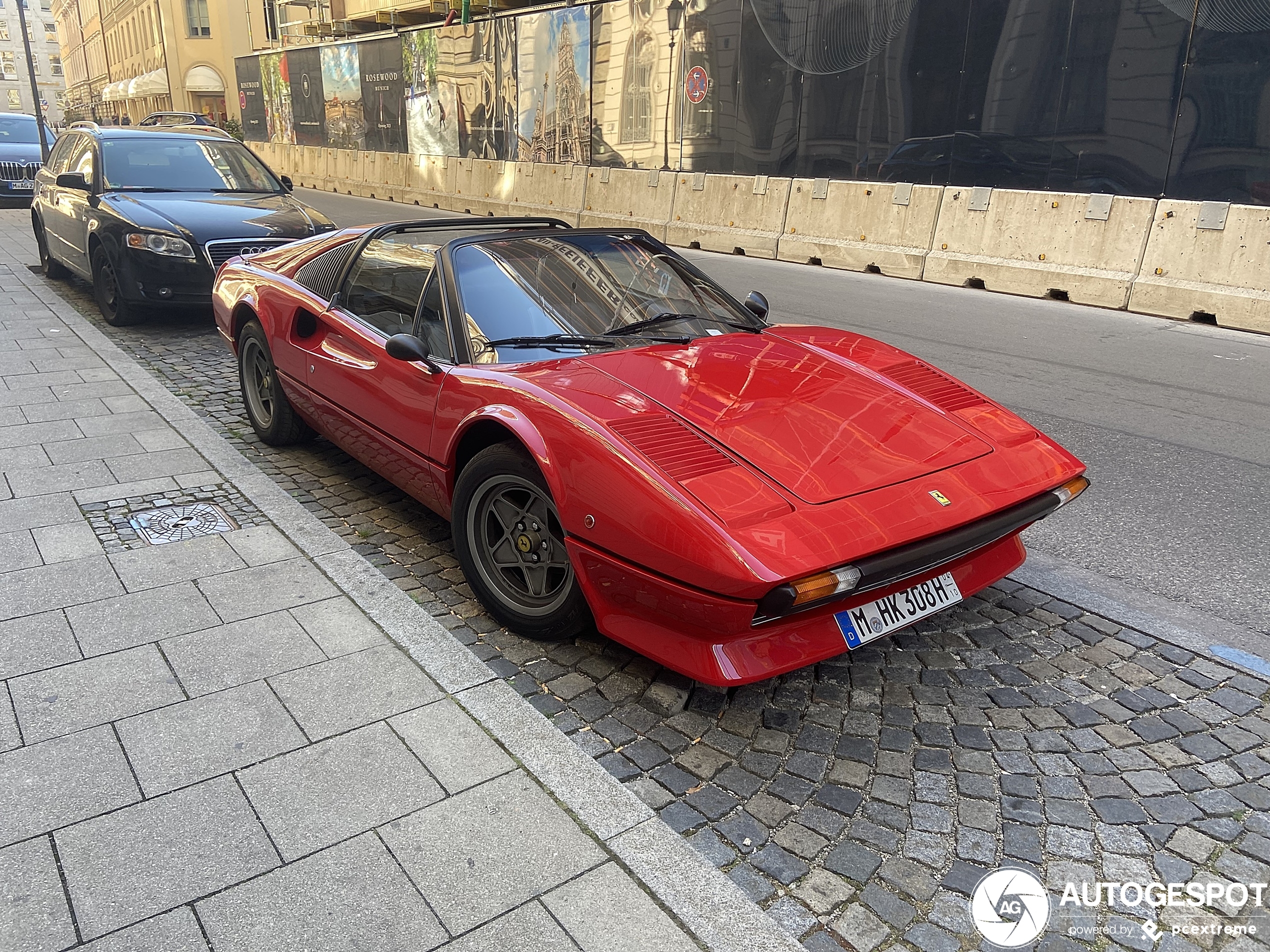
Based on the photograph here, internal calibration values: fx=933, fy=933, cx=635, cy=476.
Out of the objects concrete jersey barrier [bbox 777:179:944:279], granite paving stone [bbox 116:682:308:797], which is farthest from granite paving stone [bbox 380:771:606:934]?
concrete jersey barrier [bbox 777:179:944:279]

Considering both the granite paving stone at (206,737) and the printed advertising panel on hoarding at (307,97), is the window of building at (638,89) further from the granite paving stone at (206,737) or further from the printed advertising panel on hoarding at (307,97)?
the granite paving stone at (206,737)

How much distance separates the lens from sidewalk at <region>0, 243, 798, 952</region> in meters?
2.12

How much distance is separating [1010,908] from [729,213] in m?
13.2

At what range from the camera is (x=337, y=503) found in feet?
15.3

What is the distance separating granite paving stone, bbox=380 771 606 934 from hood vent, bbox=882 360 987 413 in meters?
2.03

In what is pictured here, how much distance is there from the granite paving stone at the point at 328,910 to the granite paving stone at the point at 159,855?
0.07 metres

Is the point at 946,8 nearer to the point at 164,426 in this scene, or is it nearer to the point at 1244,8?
the point at 1244,8

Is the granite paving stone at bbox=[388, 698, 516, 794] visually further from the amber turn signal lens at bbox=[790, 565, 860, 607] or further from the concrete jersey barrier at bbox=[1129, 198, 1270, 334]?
the concrete jersey barrier at bbox=[1129, 198, 1270, 334]

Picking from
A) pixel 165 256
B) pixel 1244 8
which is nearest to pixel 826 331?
pixel 165 256

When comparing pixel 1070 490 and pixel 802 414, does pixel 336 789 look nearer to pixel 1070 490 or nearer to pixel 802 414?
pixel 802 414

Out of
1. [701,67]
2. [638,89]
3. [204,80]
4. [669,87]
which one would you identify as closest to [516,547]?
[701,67]

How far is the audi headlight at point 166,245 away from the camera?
773cm

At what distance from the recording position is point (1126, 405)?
6.29m

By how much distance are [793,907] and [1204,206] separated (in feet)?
32.0
